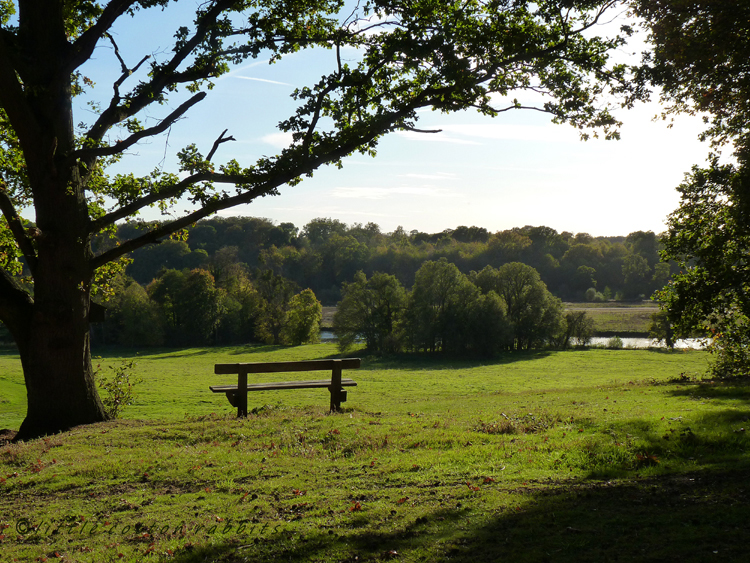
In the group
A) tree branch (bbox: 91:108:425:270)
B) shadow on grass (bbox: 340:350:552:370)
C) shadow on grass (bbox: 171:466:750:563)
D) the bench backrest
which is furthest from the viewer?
shadow on grass (bbox: 340:350:552:370)

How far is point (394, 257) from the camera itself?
145875mm

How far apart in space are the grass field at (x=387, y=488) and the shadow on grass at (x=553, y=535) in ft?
0.06

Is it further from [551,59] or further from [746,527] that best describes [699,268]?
[746,527]

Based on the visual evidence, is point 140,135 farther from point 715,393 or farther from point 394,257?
point 394,257

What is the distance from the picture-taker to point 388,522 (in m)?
5.28

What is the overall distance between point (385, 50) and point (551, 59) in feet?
10.1

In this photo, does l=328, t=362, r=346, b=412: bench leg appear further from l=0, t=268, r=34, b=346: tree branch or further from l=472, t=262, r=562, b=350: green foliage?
l=472, t=262, r=562, b=350: green foliage

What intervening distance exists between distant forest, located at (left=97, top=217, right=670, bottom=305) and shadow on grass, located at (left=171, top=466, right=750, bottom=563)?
95924 mm

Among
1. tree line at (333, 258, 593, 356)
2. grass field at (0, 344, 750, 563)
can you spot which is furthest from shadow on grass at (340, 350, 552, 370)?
grass field at (0, 344, 750, 563)

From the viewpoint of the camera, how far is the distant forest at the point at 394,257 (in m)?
116

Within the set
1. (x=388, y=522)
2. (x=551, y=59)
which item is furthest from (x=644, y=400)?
(x=388, y=522)

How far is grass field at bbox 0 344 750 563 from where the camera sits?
4.75 m

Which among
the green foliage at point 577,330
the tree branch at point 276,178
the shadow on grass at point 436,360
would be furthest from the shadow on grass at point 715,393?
the green foliage at point 577,330

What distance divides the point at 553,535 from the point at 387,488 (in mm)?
2235
